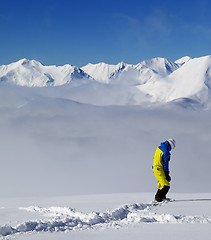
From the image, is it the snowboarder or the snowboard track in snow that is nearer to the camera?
the snowboard track in snow

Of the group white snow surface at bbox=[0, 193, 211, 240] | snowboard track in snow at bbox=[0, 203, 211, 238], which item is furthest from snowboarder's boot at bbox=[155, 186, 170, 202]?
snowboard track in snow at bbox=[0, 203, 211, 238]

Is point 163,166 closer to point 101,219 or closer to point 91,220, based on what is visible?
point 101,219

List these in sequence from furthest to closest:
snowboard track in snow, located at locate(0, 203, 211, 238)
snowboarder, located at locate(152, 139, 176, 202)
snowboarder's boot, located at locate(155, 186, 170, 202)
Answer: snowboarder, located at locate(152, 139, 176, 202)
snowboarder's boot, located at locate(155, 186, 170, 202)
snowboard track in snow, located at locate(0, 203, 211, 238)

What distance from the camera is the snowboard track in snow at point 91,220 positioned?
613 centimetres

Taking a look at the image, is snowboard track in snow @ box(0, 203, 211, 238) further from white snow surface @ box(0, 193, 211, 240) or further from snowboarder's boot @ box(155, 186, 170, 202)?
snowboarder's boot @ box(155, 186, 170, 202)

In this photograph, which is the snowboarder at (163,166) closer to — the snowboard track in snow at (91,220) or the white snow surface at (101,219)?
the white snow surface at (101,219)

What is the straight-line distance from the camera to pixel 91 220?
683cm

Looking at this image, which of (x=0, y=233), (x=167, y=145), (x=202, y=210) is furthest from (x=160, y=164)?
(x=0, y=233)

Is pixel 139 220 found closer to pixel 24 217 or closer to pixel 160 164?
pixel 24 217

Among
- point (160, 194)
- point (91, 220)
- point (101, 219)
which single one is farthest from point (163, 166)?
point (91, 220)

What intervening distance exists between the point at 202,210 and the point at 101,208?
2403 mm

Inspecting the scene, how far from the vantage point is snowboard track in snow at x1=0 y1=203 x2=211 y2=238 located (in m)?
6.13

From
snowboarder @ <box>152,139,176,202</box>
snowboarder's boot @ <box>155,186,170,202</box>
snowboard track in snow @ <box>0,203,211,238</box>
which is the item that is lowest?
snowboard track in snow @ <box>0,203,211,238</box>

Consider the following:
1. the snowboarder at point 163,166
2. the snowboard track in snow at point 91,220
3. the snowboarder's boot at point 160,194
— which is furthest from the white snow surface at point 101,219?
the snowboarder at point 163,166
